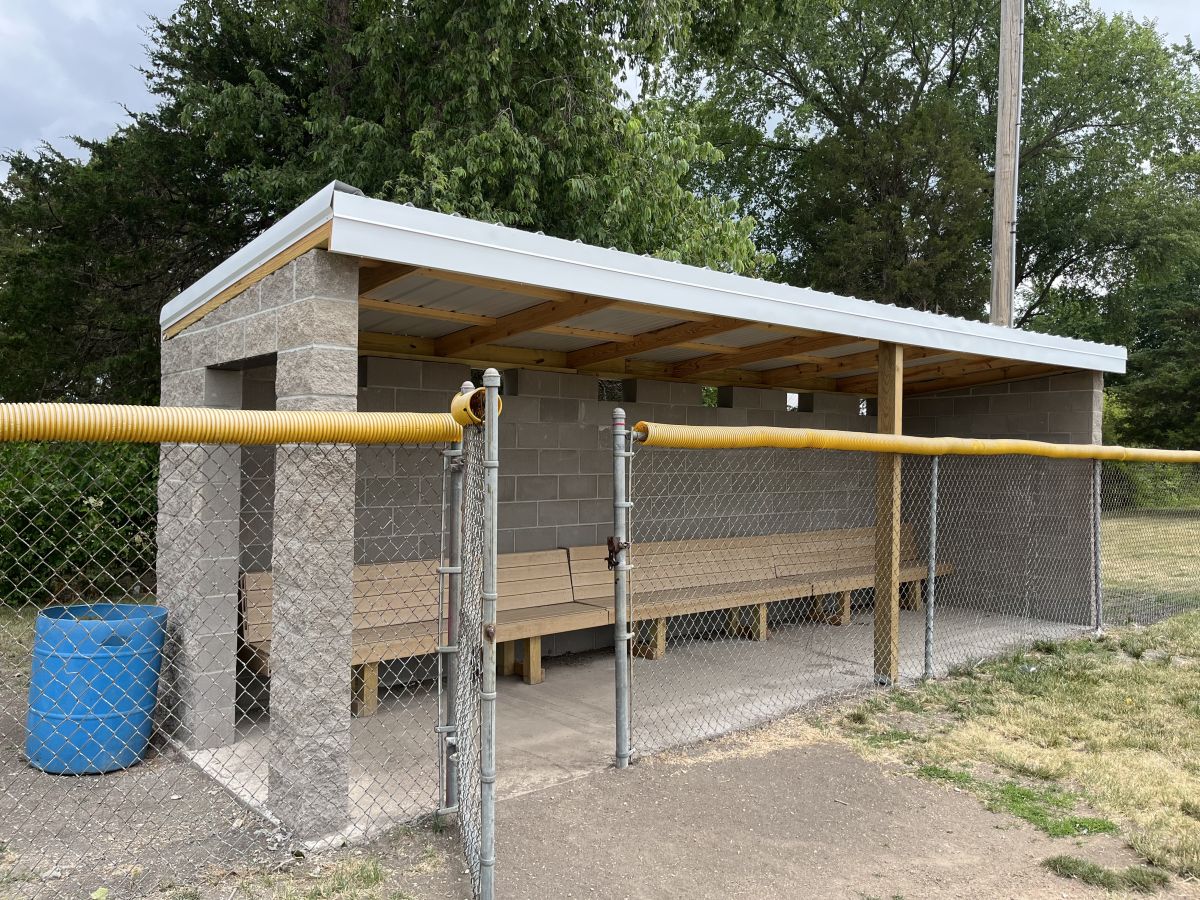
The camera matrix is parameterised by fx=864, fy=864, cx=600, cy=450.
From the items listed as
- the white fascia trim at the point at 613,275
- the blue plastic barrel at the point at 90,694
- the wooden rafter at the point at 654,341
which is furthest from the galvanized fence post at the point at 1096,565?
the blue plastic barrel at the point at 90,694

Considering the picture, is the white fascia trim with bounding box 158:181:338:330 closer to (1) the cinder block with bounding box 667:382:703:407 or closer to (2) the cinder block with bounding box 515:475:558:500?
(2) the cinder block with bounding box 515:475:558:500

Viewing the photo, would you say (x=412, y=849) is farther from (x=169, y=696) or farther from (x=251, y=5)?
(x=251, y=5)

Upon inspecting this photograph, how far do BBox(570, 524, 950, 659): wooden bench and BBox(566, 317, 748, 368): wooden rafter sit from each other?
61.5 inches

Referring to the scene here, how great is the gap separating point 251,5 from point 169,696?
11590 mm

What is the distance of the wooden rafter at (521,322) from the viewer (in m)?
4.70

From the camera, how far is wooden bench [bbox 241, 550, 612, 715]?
525cm

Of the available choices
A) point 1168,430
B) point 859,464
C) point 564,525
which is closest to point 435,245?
point 564,525

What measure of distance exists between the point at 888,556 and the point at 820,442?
1476mm

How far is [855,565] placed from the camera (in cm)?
879

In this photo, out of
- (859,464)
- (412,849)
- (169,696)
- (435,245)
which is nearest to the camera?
(412,849)

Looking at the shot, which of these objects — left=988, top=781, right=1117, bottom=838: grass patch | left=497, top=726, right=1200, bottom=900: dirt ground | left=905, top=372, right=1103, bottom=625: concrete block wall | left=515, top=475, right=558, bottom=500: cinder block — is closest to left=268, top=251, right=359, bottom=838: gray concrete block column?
left=497, top=726, right=1200, bottom=900: dirt ground

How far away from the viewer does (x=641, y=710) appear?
5445 mm

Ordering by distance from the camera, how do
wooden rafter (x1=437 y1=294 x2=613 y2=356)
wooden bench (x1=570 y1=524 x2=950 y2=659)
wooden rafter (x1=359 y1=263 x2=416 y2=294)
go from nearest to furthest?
wooden rafter (x1=359 y1=263 x2=416 y2=294) < wooden rafter (x1=437 y1=294 x2=613 y2=356) < wooden bench (x1=570 y1=524 x2=950 y2=659)

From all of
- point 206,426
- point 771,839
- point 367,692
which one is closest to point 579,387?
point 367,692
